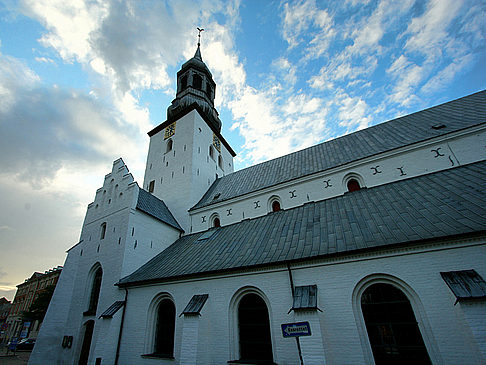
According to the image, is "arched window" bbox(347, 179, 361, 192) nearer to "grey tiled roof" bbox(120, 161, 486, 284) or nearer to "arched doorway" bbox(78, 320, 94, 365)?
"grey tiled roof" bbox(120, 161, 486, 284)

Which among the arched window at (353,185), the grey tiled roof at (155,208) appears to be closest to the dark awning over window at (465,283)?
the arched window at (353,185)

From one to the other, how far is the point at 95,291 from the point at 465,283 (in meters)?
16.5

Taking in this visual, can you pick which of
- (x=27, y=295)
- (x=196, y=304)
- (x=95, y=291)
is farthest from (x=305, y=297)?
(x=27, y=295)

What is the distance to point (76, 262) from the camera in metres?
14.5

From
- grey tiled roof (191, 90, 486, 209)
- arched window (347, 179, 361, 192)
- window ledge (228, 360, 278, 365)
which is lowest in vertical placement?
window ledge (228, 360, 278, 365)

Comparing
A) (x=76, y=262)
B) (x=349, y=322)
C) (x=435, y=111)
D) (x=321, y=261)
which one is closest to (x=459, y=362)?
(x=349, y=322)

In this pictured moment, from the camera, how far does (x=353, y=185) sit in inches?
527

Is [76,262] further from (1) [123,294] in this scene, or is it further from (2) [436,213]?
(2) [436,213]

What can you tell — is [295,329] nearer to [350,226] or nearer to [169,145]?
[350,226]

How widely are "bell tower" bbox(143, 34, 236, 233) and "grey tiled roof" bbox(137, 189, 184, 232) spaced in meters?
0.72

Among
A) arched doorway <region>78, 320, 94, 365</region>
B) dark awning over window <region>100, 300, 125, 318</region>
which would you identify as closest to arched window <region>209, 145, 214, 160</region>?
dark awning over window <region>100, 300, 125, 318</region>

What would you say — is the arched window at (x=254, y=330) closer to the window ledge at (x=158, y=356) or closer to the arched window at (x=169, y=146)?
the window ledge at (x=158, y=356)

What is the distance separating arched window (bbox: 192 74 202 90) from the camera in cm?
2482

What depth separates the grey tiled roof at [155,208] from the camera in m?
15.2
